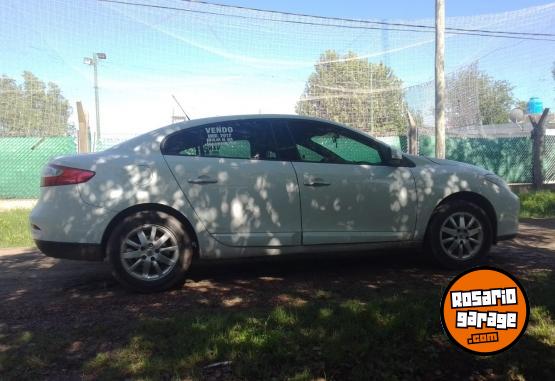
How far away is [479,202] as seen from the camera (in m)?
4.77

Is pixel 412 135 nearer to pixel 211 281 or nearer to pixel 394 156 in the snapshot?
pixel 394 156

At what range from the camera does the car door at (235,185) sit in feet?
13.9

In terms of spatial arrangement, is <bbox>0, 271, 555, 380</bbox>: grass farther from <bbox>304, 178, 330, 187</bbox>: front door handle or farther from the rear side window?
the rear side window

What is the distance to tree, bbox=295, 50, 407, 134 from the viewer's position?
13203 mm

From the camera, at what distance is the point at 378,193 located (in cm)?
454

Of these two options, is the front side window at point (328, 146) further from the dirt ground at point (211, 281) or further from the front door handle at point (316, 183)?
the dirt ground at point (211, 281)

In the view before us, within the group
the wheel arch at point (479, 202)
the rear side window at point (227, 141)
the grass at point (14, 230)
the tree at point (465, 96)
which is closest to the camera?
the rear side window at point (227, 141)

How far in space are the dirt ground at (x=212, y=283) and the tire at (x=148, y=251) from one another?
0.14 metres

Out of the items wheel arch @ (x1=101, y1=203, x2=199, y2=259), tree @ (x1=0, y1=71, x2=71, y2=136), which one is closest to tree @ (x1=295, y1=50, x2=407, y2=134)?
tree @ (x1=0, y1=71, x2=71, y2=136)

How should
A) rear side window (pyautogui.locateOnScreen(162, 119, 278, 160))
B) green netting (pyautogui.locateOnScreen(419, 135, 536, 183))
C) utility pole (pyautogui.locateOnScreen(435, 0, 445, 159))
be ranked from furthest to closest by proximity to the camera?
green netting (pyautogui.locateOnScreen(419, 135, 536, 183))
utility pole (pyautogui.locateOnScreen(435, 0, 445, 159))
rear side window (pyautogui.locateOnScreen(162, 119, 278, 160))

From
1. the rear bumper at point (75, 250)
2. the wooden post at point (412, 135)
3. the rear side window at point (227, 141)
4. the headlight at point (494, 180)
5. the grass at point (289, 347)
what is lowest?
the grass at point (289, 347)

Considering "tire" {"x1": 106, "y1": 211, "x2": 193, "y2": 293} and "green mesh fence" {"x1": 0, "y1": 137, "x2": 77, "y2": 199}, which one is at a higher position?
"green mesh fence" {"x1": 0, "y1": 137, "x2": 77, "y2": 199}

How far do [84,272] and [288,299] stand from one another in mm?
2377

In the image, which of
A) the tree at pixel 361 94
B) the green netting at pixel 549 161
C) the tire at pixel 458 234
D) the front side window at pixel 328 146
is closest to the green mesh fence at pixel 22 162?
the tree at pixel 361 94
